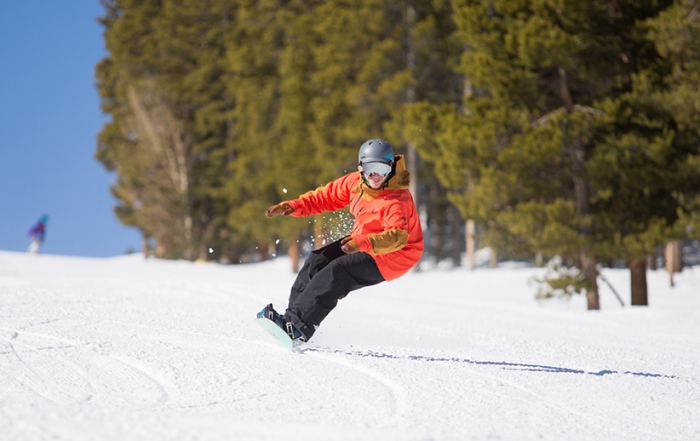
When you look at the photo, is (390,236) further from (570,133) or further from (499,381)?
(570,133)

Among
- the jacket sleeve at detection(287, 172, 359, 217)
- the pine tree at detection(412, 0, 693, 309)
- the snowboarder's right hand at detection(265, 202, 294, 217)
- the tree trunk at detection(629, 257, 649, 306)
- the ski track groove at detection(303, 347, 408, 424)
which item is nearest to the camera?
the ski track groove at detection(303, 347, 408, 424)

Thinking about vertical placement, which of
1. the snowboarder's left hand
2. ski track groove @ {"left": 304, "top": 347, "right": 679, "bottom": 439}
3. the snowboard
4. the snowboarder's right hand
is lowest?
ski track groove @ {"left": 304, "top": 347, "right": 679, "bottom": 439}

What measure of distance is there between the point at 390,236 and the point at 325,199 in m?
1.10

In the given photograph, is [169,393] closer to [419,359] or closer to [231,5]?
[419,359]

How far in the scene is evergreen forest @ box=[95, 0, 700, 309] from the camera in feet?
41.8

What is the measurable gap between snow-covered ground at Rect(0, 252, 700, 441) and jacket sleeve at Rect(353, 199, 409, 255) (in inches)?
35.3

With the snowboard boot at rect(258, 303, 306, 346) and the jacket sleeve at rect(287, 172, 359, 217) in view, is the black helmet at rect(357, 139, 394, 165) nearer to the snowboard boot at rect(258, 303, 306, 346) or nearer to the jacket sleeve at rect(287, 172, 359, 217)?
the jacket sleeve at rect(287, 172, 359, 217)

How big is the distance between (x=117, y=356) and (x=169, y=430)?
6.32ft

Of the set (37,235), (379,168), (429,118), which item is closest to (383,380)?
(379,168)

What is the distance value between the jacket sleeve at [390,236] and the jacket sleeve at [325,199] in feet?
2.41

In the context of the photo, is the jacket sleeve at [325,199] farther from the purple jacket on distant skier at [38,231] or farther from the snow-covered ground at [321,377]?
the purple jacket on distant skier at [38,231]

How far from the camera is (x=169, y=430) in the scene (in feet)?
10.2

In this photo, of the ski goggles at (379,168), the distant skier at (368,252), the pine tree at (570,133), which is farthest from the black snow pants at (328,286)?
the pine tree at (570,133)

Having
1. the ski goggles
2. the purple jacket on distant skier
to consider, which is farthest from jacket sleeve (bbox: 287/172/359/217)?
the purple jacket on distant skier
